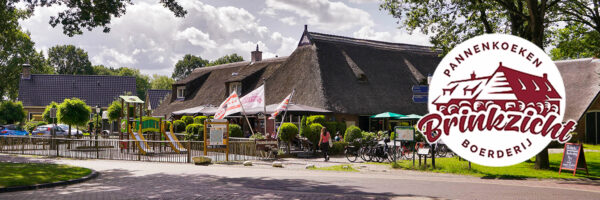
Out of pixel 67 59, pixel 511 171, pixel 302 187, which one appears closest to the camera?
pixel 302 187

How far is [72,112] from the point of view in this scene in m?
31.7

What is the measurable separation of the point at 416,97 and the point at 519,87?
10.7 ft

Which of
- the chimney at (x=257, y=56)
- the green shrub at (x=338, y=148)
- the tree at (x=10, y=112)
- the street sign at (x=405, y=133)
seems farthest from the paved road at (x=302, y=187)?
the tree at (x=10, y=112)

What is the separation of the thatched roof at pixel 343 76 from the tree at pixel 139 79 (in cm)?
6019

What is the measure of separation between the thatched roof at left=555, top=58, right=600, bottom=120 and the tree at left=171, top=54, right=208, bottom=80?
3059 inches

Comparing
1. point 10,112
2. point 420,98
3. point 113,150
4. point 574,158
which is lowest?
point 113,150

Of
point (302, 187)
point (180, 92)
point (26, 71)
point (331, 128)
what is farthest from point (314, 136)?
point (26, 71)

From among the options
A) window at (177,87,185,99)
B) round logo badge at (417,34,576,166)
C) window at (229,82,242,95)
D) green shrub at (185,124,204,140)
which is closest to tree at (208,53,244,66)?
window at (177,87,185,99)

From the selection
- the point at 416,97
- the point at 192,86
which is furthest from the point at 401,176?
the point at 192,86

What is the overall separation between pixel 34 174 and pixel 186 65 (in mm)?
90991

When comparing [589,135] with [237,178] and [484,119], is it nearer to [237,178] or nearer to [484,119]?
[484,119]

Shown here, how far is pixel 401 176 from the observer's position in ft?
54.5

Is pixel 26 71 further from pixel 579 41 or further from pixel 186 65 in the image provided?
pixel 579 41

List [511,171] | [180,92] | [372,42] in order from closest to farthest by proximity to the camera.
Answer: [511,171] → [372,42] → [180,92]
